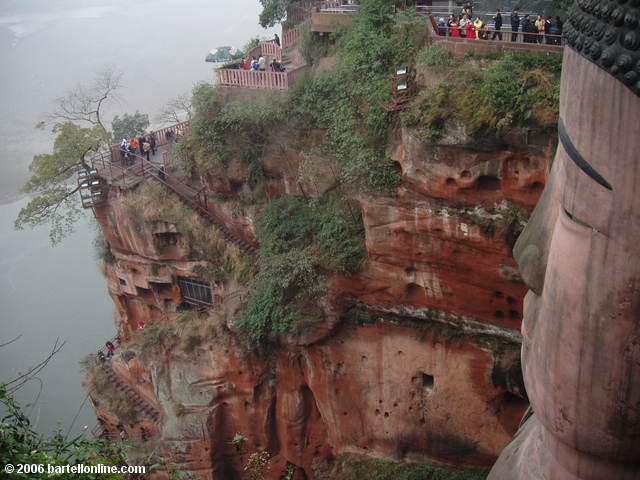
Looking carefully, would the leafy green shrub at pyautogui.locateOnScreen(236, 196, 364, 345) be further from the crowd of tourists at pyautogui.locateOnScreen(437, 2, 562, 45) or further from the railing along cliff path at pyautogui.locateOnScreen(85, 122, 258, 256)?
the crowd of tourists at pyautogui.locateOnScreen(437, 2, 562, 45)

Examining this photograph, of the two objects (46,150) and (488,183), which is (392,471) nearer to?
(488,183)

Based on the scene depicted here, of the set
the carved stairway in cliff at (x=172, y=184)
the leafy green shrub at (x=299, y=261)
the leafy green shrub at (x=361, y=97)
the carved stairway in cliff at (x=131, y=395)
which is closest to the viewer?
the leafy green shrub at (x=361, y=97)

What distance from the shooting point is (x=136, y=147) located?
23.2 m

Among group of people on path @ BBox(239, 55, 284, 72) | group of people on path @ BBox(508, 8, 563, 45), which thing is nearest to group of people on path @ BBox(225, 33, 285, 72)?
group of people on path @ BBox(239, 55, 284, 72)

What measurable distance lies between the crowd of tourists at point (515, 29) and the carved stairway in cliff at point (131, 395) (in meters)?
14.7

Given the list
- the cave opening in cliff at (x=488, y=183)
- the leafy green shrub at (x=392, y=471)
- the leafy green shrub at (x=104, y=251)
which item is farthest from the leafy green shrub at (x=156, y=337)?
the cave opening in cliff at (x=488, y=183)

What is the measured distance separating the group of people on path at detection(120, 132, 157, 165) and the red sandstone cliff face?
1747mm

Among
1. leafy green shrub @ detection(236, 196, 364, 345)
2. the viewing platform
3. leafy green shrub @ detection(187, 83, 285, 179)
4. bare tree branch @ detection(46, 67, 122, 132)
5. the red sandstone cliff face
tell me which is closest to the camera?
the viewing platform

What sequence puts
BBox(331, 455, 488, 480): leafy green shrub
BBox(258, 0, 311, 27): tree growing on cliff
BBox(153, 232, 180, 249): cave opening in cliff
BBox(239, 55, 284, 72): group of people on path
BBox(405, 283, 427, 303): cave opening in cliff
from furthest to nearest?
1. BBox(258, 0, 311, 27): tree growing on cliff
2. BBox(153, 232, 180, 249): cave opening in cliff
3. BBox(239, 55, 284, 72): group of people on path
4. BBox(331, 455, 488, 480): leafy green shrub
5. BBox(405, 283, 427, 303): cave opening in cliff

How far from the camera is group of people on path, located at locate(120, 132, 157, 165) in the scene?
22.4 m

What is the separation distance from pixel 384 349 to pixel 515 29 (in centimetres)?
820

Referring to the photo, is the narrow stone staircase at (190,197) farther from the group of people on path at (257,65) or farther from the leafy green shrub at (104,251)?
the group of people on path at (257,65)

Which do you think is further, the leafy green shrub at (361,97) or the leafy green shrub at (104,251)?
the leafy green shrub at (104,251)

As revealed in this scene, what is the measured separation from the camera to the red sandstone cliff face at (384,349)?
13758 millimetres
